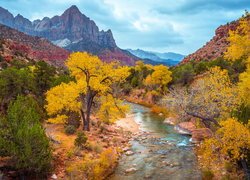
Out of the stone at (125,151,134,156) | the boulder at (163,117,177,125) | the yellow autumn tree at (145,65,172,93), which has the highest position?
the yellow autumn tree at (145,65,172,93)

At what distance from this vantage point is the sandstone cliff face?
4303 inches

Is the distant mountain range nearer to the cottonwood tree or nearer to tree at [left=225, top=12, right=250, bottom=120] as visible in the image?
the cottonwood tree

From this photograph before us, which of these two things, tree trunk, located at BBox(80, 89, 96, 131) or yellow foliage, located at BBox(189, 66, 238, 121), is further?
tree trunk, located at BBox(80, 89, 96, 131)

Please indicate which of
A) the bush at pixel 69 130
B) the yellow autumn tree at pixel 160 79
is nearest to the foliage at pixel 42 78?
the bush at pixel 69 130

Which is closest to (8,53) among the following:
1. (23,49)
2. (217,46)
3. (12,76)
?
(23,49)

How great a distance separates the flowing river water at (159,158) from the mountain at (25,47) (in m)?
55.5

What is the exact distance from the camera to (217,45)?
11919 cm

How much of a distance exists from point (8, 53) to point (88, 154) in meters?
63.6

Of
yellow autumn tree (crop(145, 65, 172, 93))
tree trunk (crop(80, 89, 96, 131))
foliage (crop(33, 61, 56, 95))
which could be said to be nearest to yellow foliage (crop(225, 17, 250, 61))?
tree trunk (crop(80, 89, 96, 131))

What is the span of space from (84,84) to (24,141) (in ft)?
48.2

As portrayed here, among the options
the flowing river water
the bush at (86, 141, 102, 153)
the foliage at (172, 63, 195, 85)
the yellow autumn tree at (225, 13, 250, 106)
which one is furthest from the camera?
the foliage at (172, 63, 195, 85)

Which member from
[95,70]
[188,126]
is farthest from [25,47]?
[95,70]

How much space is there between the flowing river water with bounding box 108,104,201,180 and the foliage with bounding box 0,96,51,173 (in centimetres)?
617

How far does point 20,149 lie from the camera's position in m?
19.6
